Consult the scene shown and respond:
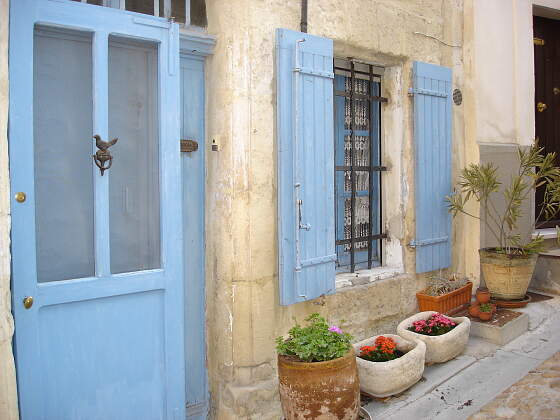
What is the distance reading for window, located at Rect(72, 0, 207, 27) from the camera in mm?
3033

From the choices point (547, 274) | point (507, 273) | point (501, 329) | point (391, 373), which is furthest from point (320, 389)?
point (547, 274)

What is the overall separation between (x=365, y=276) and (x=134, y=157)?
2.29m

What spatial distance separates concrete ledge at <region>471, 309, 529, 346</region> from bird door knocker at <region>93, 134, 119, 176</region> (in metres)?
3.51

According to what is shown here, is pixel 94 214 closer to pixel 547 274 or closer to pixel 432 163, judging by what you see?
pixel 432 163

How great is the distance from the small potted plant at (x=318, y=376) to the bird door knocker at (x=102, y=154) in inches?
57.0

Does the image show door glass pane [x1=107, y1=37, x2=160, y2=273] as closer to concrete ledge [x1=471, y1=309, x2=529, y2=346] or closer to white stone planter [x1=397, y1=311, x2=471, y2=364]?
white stone planter [x1=397, y1=311, x2=471, y2=364]

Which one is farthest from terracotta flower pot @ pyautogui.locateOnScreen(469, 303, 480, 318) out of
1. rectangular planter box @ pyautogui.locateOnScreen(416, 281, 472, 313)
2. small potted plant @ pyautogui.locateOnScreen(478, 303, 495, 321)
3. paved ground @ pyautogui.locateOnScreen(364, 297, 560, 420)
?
paved ground @ pyautogui.locateOnScreen(364, 297, 560, 420)

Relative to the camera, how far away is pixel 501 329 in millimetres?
4438

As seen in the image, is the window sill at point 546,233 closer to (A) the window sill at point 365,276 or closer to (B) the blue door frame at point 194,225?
(A) the window sill at point 365,276

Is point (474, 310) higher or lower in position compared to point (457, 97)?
lower

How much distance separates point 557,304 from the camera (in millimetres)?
5273

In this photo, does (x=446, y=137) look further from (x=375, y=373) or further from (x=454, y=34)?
(x=375, y=373)

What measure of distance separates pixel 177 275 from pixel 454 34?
3.95m

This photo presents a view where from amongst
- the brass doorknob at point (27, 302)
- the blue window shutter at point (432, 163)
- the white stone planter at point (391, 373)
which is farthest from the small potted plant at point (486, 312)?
the brass doorknob at point (27, 302)
